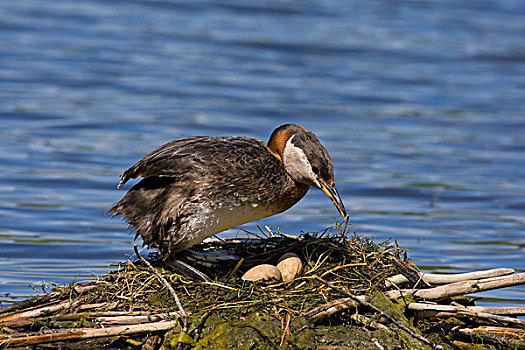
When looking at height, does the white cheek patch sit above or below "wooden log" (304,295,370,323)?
above

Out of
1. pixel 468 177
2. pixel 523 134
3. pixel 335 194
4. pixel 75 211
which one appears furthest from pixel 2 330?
pixel 523 134

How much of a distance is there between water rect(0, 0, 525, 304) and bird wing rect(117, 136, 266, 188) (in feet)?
3.40

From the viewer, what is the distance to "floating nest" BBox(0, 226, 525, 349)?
641cm

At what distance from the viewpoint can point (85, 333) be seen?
20.9 ft

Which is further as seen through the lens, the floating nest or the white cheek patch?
the white cheek patch

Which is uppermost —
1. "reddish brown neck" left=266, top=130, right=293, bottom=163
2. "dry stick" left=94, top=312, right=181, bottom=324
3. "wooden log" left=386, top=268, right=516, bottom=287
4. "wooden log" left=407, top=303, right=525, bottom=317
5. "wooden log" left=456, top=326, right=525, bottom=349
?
"reddish brown neck" left=266, top=130, right=293, bottom=163

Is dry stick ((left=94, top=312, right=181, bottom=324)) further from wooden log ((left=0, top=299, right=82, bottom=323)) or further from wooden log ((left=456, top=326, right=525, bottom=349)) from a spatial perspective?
wooden log ((left=456, top=326, right=525, bottom=349))

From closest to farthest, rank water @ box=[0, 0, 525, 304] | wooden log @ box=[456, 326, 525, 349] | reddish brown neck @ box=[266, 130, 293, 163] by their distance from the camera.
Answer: wooden log @ box=[456, 326, 525, 349]
reddish brown neck @ box=[266, 130, 293, 163]
water @ box=[0, 0, 525, 304]

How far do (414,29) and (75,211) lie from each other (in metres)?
14.7

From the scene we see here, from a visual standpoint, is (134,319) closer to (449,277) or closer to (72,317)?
(72,317)

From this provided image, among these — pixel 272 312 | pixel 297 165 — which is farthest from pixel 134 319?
pixel 297 165

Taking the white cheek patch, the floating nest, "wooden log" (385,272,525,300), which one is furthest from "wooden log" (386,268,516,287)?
the white cheek patch

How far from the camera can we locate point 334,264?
23.7 ft

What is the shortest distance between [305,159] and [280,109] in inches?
410
